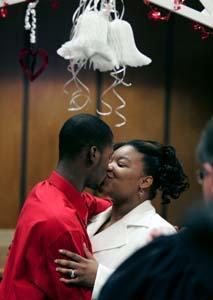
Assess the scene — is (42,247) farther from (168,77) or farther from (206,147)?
(168,77)

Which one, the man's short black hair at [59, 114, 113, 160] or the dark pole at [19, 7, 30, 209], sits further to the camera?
the dark pole at [19, 7, 30, 209]

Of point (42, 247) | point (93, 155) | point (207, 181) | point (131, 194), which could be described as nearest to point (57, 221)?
point (42, 247)

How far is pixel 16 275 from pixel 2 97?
284cm

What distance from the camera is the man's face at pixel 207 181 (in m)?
0.97

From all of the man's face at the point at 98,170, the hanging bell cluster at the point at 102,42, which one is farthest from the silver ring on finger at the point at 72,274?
Answer: the hanging bell cluster at the point at 102,42

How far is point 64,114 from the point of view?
15.3 ft

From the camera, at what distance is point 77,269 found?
1.86m

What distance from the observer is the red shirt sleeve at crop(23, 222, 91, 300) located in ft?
6.17

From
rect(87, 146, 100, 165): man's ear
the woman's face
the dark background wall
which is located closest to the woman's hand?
rect(87, 146, 100, 165): man's ear

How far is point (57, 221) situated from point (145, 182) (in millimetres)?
700

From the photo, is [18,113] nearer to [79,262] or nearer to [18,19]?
[18,19]

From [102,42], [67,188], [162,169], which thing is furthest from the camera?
[162,169]

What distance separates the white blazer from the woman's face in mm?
76

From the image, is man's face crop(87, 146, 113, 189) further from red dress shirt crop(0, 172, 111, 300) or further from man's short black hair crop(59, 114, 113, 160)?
red dress shirt crop(0, 172, 111, 300)
